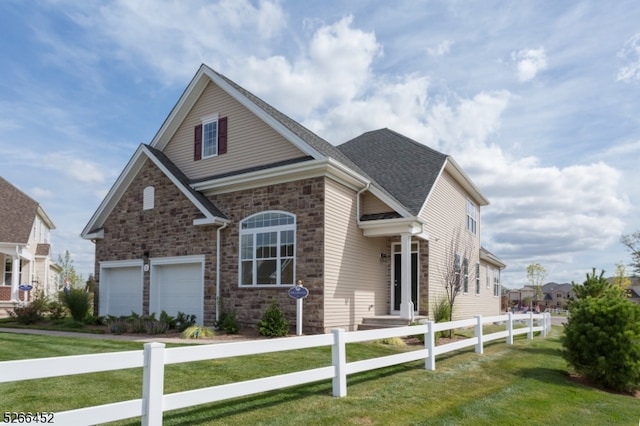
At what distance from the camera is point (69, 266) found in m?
37.6

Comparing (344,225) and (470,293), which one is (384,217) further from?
(470,293)

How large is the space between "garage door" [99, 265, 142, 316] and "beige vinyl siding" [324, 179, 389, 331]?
25.7 feet

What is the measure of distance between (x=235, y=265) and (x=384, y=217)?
492cm

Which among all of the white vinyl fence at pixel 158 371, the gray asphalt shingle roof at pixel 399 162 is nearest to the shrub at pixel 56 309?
the gray asphalt shingle roof at pixel 399 162

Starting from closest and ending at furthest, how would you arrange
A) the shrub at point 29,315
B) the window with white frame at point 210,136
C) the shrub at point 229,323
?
the shrub at point 229,323
the window with white frame at point 210,136
the shrub at point 29,315

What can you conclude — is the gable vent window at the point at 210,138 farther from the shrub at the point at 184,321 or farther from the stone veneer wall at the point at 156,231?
the shrub at the point at 184,321

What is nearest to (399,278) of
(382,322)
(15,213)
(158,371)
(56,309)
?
(382,322)

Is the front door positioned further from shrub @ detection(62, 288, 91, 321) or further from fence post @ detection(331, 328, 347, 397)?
shrub @ detection(62, 288, 91, 321)

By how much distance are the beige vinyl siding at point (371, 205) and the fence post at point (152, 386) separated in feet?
36.8

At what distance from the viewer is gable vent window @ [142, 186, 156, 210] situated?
17.2 m

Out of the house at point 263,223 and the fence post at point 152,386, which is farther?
the house at point 263,223

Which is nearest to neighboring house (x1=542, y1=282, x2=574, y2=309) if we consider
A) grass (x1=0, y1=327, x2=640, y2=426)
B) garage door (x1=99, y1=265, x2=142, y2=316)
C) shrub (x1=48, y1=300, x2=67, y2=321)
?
garage door (x1=99, y1=265, x2=142, y2=316)

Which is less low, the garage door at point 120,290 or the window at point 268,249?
the window at point 268,249

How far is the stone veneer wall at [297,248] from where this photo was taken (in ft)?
43.8
